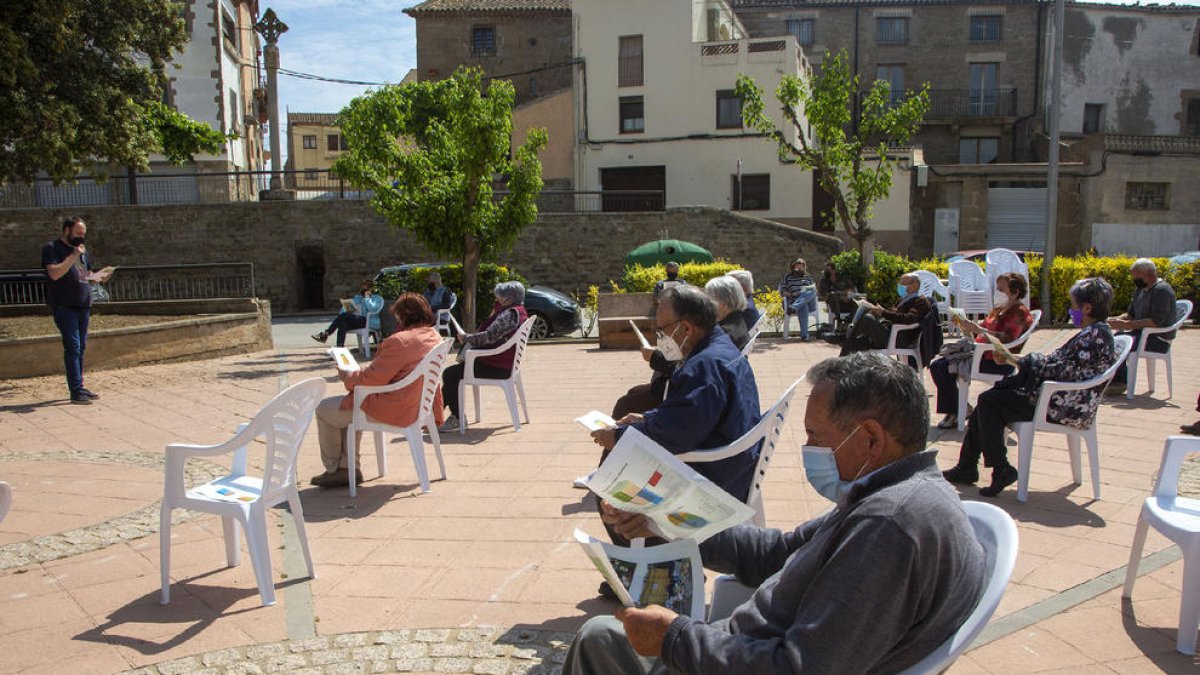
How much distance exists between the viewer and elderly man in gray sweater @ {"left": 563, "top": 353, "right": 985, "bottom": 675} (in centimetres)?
183

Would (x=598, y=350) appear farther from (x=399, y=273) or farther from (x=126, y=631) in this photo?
(x=126, y=631)

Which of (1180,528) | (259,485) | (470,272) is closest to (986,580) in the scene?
(1180,528)

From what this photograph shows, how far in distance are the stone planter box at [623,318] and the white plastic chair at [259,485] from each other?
9025 mm

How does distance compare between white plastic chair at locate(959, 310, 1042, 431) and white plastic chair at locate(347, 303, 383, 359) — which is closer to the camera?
white plastic chair at locate(959, 310, 1042, 431)

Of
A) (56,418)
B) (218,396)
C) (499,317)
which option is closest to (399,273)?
(218,396)

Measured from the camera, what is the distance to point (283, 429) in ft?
13.5

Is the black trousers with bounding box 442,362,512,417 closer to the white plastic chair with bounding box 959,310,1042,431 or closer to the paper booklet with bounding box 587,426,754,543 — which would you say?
the white plastic chair with bounding box 959,310,1042,431

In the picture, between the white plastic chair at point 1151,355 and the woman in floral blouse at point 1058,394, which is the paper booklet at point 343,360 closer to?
the woman in floral blouse at point 1058,394

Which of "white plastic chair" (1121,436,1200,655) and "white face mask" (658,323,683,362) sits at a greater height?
"white face mask" (658,323,683,362)

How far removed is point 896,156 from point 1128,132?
539 inches

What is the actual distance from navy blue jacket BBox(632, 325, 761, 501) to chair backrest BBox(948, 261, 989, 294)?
391 inches

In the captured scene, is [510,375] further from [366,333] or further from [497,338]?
[366,333]

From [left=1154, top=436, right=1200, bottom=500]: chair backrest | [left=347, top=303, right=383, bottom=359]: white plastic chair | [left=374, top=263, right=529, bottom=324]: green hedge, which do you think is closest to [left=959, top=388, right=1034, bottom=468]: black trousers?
[left=1154, top=436, right=1200, bottom=500]: chair backrest

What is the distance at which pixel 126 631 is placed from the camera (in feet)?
12.3
